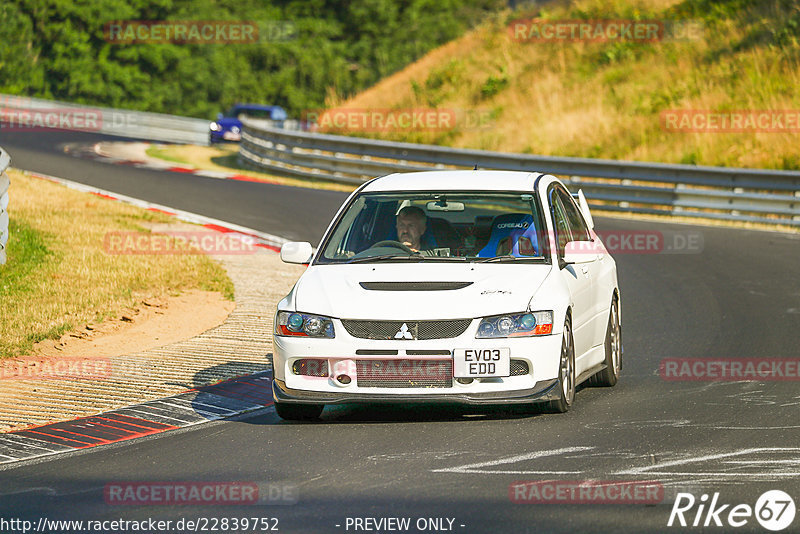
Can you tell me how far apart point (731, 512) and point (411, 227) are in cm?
392

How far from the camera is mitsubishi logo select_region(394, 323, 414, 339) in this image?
794cm

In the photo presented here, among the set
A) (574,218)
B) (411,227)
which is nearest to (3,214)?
(411,227)

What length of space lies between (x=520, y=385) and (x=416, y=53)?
218ft

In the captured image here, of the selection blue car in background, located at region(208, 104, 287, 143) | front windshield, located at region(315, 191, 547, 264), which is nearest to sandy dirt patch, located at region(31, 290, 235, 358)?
front windshield, located at region(315, 191, 547, 264)

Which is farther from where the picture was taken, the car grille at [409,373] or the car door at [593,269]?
the car door at [593,269]

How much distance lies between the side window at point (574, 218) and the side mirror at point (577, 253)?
0.83 metres

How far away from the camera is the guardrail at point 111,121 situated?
48719 millimetres

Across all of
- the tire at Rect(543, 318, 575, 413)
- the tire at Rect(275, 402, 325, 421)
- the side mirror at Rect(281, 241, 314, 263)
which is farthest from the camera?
the side mirror at Rect(281, 241, 314, 263)

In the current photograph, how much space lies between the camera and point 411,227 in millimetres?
9281

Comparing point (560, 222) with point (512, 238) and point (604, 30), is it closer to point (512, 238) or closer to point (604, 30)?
point (512, 238)

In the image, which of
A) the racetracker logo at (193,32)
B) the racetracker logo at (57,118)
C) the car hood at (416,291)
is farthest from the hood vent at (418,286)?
the racetracker logo at (193,32)

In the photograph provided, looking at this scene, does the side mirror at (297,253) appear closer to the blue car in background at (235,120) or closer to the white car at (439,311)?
the white car at (439,311)

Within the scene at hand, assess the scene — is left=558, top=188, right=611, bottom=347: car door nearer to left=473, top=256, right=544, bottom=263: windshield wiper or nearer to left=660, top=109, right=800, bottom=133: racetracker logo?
left=473, top=256, right=544, bottom=263: windshield wiper

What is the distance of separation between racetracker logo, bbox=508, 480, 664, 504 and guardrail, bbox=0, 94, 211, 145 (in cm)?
4313
